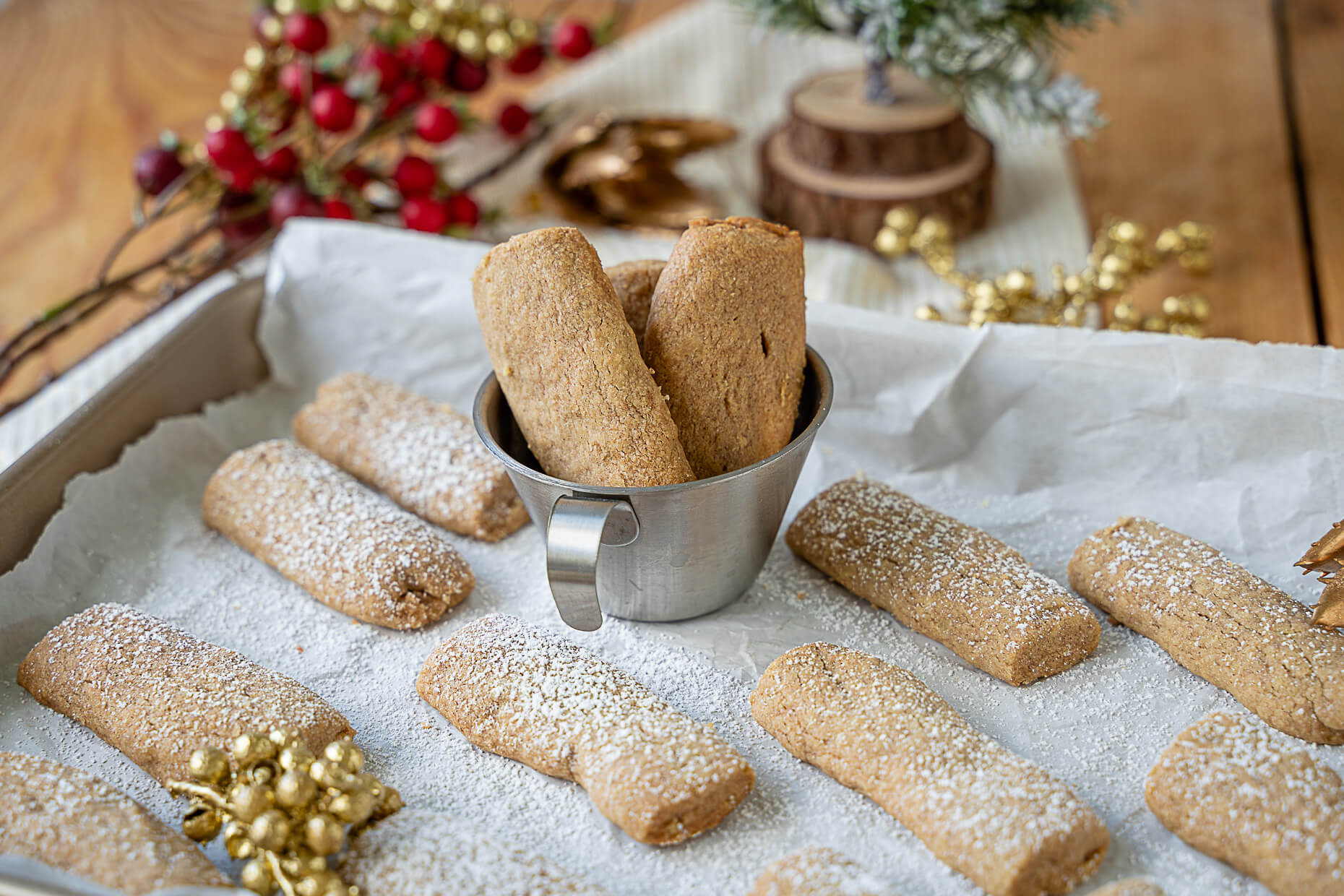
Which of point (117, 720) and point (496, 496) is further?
point (496, 496)

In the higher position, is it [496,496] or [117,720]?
[117,720]

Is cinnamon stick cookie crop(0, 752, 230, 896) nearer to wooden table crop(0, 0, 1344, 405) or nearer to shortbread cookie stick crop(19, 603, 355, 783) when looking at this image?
shortbread cookie stick crop(19, 603, 355, 783)

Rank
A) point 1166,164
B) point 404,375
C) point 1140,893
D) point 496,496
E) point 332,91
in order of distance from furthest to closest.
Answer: point 1166,164
point 332,91
point 404,375
point 496,496
point 1140,893

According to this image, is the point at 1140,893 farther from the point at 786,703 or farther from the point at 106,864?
the point at 106,864

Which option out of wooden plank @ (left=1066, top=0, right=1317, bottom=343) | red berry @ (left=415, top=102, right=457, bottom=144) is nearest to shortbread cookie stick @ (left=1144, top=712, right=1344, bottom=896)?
wooden plank @ (left=1066, top=0, right=1317, bottom=343)

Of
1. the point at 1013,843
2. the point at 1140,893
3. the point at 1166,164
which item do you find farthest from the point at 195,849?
the point at 1166,164

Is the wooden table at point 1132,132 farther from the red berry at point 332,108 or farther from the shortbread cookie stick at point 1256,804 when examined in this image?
the shortbread cookie stick at point 1256,804

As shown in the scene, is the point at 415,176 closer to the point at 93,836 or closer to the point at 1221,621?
the point at 93,836
